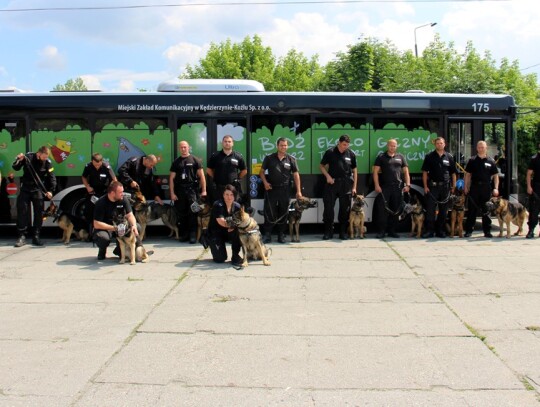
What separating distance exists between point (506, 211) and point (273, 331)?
24.7ft

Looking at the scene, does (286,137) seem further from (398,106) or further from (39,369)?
(39,369)

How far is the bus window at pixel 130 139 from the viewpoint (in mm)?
11477

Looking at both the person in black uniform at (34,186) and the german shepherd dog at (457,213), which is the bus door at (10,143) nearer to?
the person in black uniform at (34,186)

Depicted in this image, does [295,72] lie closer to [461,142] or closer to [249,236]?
[461,142]

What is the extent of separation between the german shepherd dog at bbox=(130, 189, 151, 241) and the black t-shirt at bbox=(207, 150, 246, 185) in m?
1.41

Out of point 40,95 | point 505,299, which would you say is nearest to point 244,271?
point 505,299

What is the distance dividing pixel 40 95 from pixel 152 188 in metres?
2.80

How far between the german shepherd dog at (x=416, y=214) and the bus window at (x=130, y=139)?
15.7 feet

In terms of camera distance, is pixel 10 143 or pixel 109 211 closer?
pixel 109 211

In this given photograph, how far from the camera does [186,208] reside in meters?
11.1

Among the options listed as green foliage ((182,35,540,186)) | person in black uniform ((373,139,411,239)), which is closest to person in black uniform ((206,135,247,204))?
person in black uniform ((373,139,411,239))

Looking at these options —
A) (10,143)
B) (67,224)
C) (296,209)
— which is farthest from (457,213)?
(10,143)

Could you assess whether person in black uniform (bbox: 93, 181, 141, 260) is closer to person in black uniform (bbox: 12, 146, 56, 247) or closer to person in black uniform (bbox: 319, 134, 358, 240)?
person in black uniform (bbox: 12, 146, 56, 247)

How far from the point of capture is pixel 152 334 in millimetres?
5742
